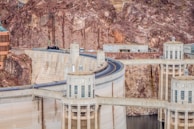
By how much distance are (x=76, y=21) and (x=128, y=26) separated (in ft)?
37.0

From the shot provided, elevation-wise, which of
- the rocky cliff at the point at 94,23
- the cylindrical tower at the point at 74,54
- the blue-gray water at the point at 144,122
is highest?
the rocky cliff at the point at 94,23

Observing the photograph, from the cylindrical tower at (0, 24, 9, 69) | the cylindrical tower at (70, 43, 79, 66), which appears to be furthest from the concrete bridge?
the cylindrical tower at (0, 24, 9, 69)

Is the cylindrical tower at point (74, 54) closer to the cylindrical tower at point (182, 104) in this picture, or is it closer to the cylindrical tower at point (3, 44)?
the cylindrical tower at point (3, 44)

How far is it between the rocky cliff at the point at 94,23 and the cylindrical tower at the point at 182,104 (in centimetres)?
7501

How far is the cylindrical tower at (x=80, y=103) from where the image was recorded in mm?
66812

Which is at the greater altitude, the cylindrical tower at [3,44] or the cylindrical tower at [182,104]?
the cylindrical tower at [3,44]

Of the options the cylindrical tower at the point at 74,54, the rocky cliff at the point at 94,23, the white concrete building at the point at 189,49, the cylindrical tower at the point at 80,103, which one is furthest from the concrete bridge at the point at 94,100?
the rocky cliff at the point at 94,23

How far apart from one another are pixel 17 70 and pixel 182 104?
225 ft

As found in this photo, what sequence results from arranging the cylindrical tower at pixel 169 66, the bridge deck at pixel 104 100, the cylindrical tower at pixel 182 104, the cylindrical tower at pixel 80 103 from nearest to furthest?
the cylindrical tower at pixel 182 104, the bridge deck at pixel 104 100, the cylindrical tower at pixel 80 103, the cylindrical tower at pixel 169 66

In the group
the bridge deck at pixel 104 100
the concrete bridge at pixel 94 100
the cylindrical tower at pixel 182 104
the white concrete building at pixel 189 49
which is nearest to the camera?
the cylindrical tower at pixel 182 104

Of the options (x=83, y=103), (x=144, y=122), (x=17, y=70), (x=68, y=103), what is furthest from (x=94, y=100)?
(x=17, y=70)

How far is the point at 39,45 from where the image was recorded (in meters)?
142

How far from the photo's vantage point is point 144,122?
116125mm

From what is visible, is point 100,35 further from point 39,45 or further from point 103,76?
point 103,76
